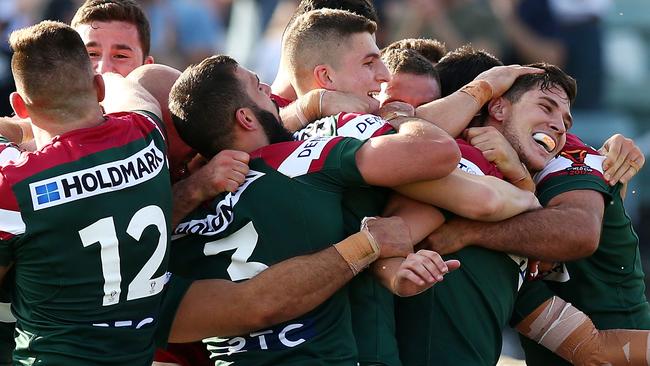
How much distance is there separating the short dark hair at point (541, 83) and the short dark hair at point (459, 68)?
318 millimetres

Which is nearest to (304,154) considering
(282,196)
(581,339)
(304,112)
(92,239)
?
(282,196)

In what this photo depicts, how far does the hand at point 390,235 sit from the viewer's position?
15.9 feet

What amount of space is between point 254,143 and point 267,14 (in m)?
7.04

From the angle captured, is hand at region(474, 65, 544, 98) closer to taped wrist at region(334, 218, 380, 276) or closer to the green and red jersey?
taped wrist at region(334, 218, 380, 276)

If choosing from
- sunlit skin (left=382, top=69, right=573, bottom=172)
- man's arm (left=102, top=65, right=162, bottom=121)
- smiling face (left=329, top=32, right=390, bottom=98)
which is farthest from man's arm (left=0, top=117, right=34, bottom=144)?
sunlit skin (left=382, top=69, right=573, bottom=172)

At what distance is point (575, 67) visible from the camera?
11.7 m

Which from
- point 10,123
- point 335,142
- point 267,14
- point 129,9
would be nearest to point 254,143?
point 335,142

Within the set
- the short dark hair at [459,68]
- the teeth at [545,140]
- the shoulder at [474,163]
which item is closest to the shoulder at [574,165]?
the teeth at [545,140]

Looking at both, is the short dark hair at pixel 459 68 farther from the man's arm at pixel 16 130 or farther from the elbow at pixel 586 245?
the man's arm at pixel 16 130

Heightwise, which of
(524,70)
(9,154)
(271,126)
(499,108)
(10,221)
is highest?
(9,154)

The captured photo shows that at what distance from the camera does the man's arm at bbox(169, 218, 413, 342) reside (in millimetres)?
4781

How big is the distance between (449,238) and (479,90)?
2.51ft

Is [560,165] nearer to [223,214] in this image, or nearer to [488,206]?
[488,206]

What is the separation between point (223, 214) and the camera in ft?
16.2
